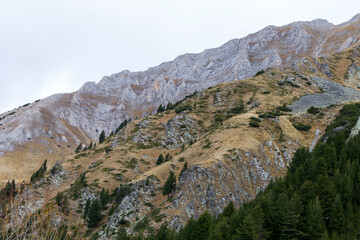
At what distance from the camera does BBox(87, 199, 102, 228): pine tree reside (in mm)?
41750

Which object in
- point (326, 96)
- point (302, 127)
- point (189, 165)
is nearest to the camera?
point (189, 165)

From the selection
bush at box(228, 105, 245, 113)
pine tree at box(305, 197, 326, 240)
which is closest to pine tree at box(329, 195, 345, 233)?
pine tree at box(305, 197, 326, 240)

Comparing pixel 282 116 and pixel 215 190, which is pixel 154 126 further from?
pixel 215 190

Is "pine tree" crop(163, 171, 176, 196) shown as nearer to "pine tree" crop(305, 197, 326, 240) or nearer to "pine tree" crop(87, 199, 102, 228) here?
"pine tree" crop(87, 199, 102, 228)

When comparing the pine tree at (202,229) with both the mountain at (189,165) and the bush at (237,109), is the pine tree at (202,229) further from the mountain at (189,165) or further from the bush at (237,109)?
the bush at (237,109)

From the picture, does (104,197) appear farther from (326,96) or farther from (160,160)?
(326,96)

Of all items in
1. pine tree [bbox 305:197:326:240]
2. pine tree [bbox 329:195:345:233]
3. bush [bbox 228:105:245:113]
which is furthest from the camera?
bush [bbox 228:105:245:113]

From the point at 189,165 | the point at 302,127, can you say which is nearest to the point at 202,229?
the point at 189,165

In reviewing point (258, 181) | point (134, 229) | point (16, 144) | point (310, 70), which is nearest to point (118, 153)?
point (134, 229)

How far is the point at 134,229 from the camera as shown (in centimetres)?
3419

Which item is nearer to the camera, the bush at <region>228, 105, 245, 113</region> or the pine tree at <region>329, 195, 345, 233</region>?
the pine tree at <region>329, 195, 345, 233</region>

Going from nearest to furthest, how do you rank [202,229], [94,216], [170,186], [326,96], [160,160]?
[202,229], [170,186], [94,216], [160,160], [326,96]

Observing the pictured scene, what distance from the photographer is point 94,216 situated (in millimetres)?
41844

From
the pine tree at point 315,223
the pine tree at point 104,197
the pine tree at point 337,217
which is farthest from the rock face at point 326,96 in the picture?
the pine tree at point 315,223
